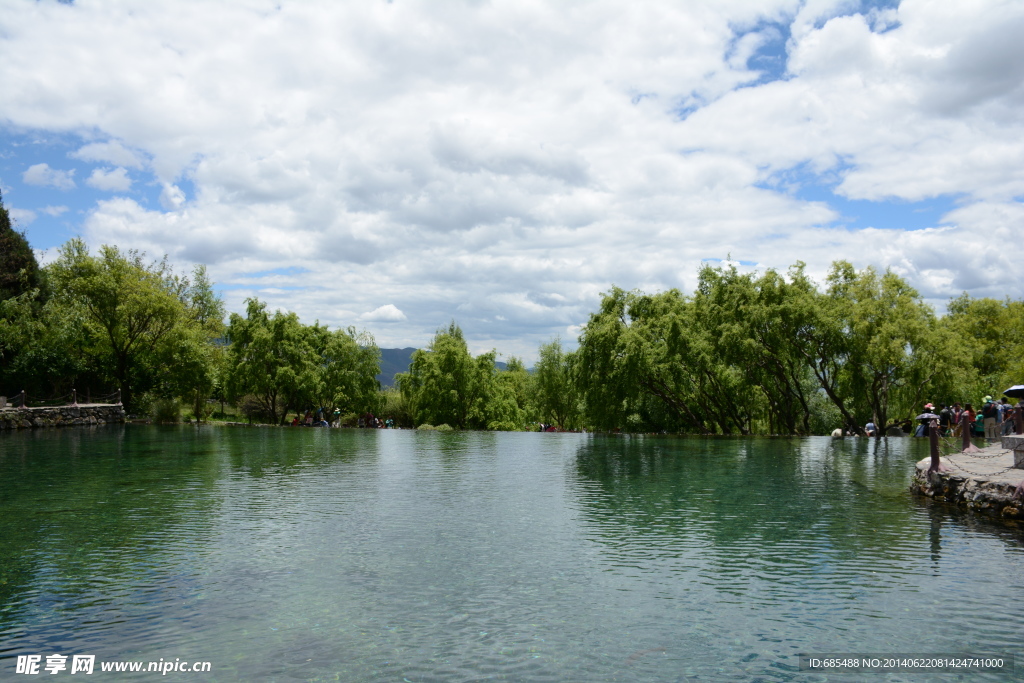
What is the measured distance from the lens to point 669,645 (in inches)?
310

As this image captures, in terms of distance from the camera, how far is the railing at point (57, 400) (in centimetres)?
4256

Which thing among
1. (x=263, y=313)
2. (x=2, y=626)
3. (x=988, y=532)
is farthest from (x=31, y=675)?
(x=263, y=313)

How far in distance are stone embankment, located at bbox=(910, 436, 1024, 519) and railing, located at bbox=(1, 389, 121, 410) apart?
4604 cm

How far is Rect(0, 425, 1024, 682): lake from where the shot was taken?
763 centimetres

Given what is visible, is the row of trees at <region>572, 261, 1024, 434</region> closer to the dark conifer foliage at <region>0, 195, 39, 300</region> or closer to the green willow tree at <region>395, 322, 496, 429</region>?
the green willow tree at <region>395, 322, 496, 429</region>

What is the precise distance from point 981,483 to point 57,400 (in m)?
53.4

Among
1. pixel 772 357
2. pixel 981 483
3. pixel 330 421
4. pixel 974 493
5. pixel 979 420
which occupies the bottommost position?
pixel 330 421

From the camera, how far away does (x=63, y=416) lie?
4497 centimetres

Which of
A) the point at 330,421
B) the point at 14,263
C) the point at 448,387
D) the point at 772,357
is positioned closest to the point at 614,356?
Result: the point at 772,357

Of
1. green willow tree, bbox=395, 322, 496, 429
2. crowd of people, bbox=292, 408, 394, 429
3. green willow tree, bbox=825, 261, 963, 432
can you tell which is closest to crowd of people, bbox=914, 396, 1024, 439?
green willow tree, bbox=825, 261, 963, 432

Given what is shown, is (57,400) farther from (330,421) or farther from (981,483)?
(981,483)

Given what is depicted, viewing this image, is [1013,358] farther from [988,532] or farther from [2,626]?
[2,626]

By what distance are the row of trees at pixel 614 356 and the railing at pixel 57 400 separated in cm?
107

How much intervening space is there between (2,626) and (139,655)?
222 cm
